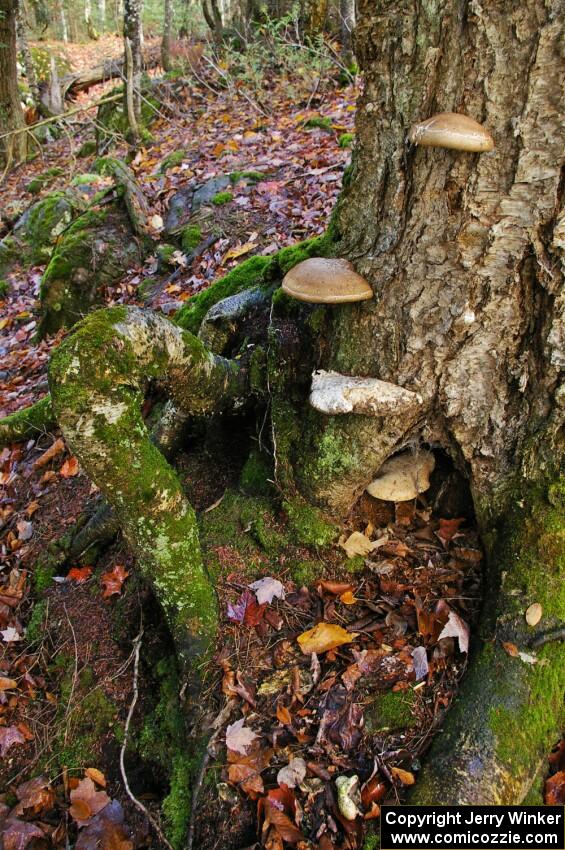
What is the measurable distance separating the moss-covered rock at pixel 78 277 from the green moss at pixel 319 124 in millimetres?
3976

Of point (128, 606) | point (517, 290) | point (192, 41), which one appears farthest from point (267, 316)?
point (192, 41)

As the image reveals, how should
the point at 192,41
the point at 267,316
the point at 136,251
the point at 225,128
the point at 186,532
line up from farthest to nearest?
the point at 192,41
the point at 225,128
the point at 136,251
the point at 267,316
the point at 186,532

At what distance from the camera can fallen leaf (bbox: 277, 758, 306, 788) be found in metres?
2.54

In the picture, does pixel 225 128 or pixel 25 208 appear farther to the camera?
pixel 25 208

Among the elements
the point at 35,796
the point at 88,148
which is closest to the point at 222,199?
the point at 35,796

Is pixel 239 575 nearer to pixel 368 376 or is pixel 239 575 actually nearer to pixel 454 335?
pixel 368 376

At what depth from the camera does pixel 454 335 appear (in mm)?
2723

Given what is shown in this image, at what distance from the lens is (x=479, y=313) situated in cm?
265

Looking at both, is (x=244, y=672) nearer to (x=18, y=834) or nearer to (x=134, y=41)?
(x=18, y=834)

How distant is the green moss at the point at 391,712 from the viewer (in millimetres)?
2676

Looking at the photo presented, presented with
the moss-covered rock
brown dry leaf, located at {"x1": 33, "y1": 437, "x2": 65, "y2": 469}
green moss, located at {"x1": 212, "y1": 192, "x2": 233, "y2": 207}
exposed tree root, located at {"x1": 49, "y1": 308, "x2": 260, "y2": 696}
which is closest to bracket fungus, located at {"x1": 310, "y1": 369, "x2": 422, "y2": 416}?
exposed tree root, located at {"x1": 49, "y1": 308, "x2": 260, "y2": 696}

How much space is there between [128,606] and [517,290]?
2.98 meters

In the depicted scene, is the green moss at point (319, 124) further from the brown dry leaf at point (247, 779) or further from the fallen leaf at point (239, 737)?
the brown dry leaf at point (247, 779)

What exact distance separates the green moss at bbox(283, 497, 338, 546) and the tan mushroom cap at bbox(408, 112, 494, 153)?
2099mm
